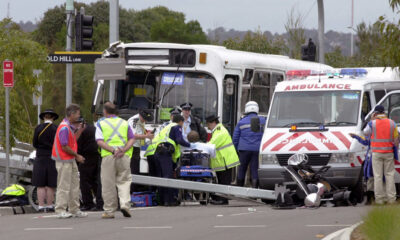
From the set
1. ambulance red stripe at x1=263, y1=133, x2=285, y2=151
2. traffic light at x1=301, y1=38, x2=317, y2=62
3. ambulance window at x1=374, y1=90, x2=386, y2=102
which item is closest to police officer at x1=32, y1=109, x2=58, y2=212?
ambulance red stripe at x1=263, y1=133, x2=285, y2=151

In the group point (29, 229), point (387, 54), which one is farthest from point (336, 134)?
point (29, 229)

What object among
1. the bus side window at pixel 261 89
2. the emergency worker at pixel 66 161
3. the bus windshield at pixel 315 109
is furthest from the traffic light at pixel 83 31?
the emergency worker at pixel 66 161

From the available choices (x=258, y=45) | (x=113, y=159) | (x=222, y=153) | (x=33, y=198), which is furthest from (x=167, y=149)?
(x=258, y=45)

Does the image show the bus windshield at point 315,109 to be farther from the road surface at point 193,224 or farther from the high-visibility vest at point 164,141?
the road surface at point 193,224

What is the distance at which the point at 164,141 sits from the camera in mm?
17156

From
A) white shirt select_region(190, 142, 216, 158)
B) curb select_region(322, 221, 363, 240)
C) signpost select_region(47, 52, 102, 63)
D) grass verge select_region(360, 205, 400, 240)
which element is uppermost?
signpost select_region(47, 52, 102, 63)

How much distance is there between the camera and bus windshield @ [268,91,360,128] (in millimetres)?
17500

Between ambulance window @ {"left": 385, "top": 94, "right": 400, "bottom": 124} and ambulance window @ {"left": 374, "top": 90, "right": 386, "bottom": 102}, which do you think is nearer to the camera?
A: ambulance window @ {"left": 385, "top": 94, "right": 400, "bottom": 124}

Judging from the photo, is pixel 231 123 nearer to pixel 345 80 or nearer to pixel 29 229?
pixel 345 80

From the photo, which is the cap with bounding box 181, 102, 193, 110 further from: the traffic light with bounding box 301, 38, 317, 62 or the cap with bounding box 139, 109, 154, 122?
the traffic light with bounding box 301, 38, 317, 62

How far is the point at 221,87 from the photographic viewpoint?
1927cm

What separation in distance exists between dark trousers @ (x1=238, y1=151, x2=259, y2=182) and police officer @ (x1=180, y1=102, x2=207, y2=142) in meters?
0.87

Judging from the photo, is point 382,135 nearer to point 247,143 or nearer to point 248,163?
point 247,143

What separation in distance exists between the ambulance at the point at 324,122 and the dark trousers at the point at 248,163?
3.36 ft
